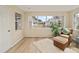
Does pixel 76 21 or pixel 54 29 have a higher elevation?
pixel 76 21

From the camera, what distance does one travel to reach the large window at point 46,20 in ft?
30.2

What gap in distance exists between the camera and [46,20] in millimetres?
9492

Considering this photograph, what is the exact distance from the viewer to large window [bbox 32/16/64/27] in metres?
9.20

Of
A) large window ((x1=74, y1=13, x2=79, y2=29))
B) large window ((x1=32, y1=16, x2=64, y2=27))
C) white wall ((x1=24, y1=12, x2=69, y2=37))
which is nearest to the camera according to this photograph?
large window ((x1=74, y1=13, x2=79, y2=29))

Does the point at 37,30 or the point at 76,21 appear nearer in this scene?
the point at 76,21

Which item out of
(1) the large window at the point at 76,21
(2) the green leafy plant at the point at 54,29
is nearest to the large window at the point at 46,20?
(2) the green leafy plant at the point at 54,29

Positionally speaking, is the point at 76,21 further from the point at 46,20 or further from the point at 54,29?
the point at 46,20

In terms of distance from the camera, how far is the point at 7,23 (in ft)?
15.2

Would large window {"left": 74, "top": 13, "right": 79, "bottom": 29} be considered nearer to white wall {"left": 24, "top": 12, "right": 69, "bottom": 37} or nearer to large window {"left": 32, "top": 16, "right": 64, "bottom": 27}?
white wall {"left": 24, "top": 12, "right": 69, "bottom": 37}

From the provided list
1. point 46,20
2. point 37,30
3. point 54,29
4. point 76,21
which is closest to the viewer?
point 76,21

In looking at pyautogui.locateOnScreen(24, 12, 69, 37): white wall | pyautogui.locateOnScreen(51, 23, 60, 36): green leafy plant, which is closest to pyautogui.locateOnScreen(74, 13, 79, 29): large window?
pyautogui.locateOnScreen(24, 12, 69, 37): white wall

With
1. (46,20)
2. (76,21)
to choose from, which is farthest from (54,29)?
(76,21)
